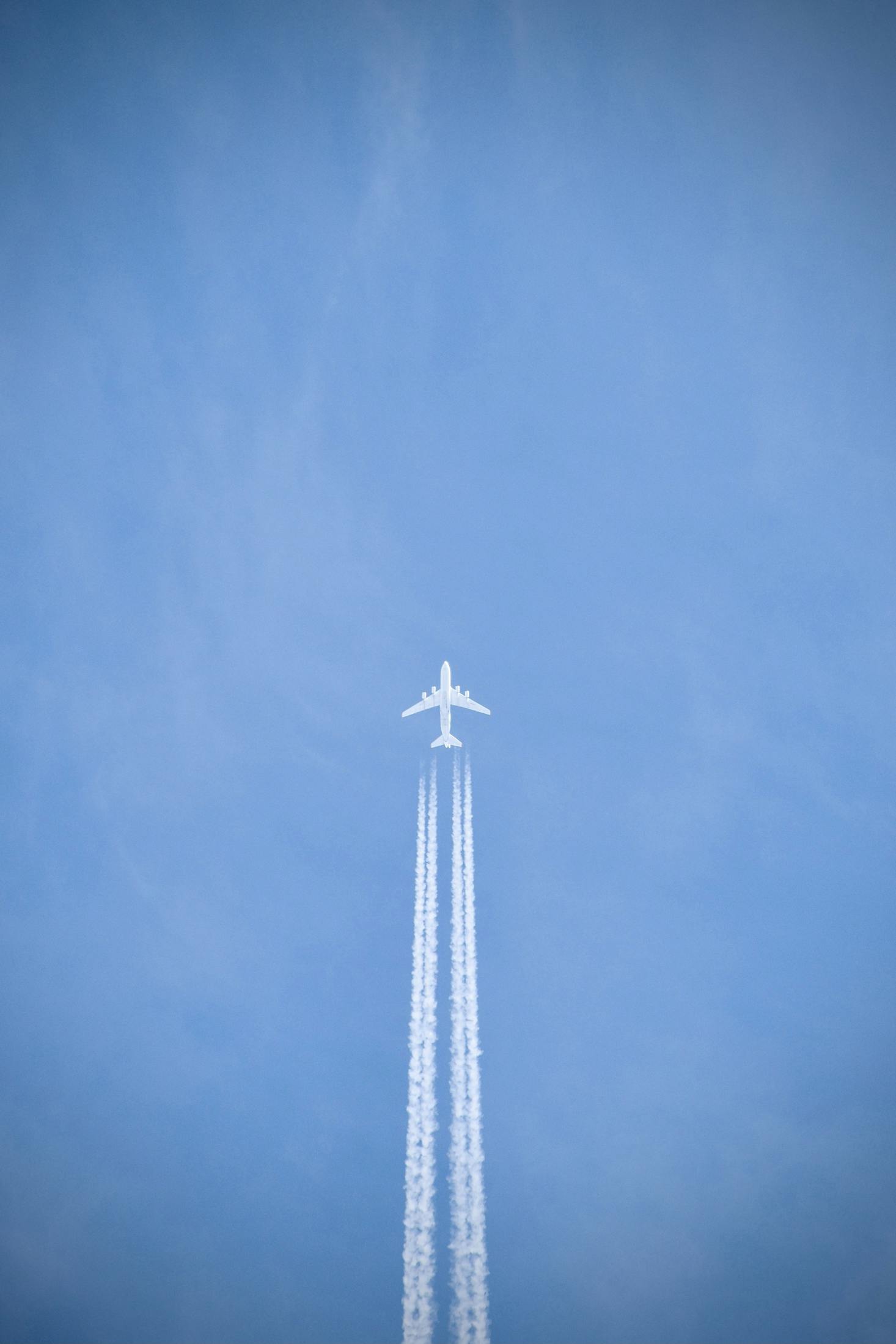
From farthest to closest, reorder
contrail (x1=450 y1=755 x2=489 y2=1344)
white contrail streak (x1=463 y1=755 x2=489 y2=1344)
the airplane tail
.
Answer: the airplane tail
contrail (x1=450 y1=755 x2=489 y2=1344)
white contrail streak (x1=463 y1=755 x2=489 y2=1344)

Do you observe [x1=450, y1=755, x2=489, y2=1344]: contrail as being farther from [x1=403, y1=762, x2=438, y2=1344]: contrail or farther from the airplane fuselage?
the airplane fuselage

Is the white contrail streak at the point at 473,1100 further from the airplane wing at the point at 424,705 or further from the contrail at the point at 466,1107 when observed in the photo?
the airplane wing at the point at 424,705

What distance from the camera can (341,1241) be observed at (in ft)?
184

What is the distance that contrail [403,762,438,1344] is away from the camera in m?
50.3

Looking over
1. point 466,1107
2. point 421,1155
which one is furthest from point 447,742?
point 421,1155

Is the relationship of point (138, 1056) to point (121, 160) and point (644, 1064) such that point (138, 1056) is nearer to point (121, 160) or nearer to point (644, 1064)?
point (644, 1064)

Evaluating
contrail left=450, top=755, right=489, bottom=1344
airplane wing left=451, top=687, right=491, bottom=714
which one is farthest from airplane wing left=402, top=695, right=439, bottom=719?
contrail left=450, top=755, right=489, bottom=1344

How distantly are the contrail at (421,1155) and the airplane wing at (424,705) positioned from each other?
1414 centimetres

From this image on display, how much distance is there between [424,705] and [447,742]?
3525mm

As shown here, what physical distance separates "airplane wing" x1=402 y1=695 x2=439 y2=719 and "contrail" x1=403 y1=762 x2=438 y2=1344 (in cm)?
1414

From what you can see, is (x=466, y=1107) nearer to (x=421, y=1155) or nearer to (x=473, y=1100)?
(x=473, y=1100)

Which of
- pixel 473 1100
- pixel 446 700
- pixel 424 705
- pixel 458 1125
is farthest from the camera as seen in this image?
pixel 424 705

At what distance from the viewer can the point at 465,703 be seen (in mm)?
65750

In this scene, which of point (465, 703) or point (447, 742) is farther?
point (465, 703)
